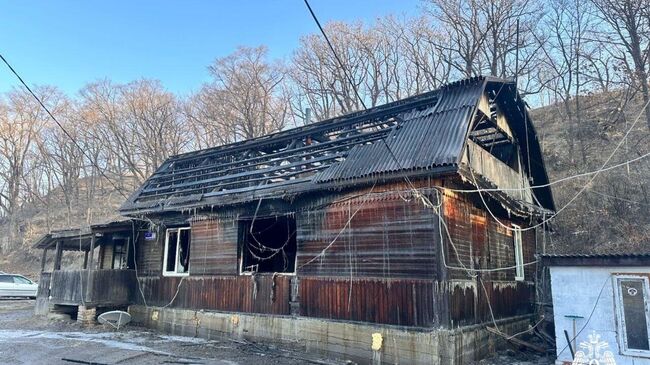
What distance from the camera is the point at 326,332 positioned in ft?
32.3

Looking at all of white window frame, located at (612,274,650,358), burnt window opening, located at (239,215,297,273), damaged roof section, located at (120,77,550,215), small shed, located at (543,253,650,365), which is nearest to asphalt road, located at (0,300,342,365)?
burnt window opening, located at (239,215,297,273)

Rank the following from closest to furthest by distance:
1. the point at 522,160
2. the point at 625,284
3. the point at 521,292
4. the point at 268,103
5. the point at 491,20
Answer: the point at 625,284, the point at 521,292, the point at 522,160, the point at 491,20, the point at 268,103

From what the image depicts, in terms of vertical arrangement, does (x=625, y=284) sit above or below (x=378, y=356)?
above

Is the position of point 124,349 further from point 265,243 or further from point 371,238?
point 371,238

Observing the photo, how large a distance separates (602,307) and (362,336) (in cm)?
470

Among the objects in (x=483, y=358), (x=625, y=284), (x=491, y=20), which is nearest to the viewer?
(x=625, y=284)

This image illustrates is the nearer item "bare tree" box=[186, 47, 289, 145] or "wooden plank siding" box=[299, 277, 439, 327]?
"wooden plank siding" box=[299, 277, 439, 327]

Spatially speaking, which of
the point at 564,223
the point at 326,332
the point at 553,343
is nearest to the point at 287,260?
the point at 326,332

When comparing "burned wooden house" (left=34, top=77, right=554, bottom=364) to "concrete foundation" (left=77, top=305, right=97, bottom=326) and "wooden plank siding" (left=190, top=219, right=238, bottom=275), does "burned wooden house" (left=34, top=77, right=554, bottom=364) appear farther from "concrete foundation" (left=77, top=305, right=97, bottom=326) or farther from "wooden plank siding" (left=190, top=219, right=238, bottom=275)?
"concrete foundation" (left=77, top=305, right=97, bottom=326)

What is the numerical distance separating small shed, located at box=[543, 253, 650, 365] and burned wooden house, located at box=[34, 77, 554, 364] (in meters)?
1.71

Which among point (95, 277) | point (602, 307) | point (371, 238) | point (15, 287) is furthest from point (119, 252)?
point (602, 307)

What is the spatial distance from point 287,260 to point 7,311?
1371 cm

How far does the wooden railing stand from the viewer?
14203 mm

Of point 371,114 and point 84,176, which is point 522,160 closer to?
point 371,114
